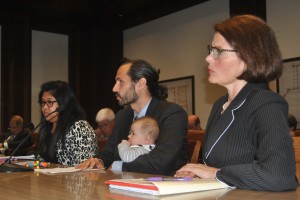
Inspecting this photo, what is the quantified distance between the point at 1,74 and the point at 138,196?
7.42 meters

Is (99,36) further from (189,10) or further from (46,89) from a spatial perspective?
(46,89)

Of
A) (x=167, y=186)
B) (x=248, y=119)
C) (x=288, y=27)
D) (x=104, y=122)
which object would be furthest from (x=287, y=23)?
(x=167, y=186)

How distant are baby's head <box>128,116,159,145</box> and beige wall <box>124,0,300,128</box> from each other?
12.6ft

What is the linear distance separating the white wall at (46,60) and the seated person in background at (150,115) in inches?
228

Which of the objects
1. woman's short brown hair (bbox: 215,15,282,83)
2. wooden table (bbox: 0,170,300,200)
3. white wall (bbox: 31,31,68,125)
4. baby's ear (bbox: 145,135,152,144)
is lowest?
wooden table (bbox: 0,170,300,200)

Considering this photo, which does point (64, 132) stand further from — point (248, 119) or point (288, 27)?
point (288, 27)

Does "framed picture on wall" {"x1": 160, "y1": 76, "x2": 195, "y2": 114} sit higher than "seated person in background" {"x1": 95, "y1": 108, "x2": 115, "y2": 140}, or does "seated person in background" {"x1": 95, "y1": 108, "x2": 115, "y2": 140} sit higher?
"framed picture on wall" {"x1": 160, "y1": 76, "x2": 195, "y2": 114}

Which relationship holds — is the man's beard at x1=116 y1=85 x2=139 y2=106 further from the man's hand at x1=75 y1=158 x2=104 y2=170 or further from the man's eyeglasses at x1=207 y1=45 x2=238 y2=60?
the man's eyeglasses at x1=207 y1=45 x2=238 y2=60

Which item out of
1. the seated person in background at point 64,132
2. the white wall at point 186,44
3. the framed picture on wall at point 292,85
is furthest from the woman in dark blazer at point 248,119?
the white wall at point 186,44

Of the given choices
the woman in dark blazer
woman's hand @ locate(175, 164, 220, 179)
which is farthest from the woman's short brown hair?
woman's hand @ locate(175, 164, 220, 179)

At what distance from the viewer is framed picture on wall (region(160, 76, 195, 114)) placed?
7277mm

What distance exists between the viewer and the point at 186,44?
7500 mm

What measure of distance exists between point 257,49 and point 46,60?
24.5 ft

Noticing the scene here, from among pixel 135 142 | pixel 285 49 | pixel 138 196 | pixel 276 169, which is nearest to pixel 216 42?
pixel 276 169
